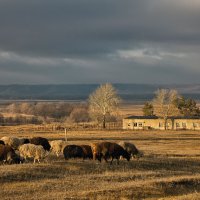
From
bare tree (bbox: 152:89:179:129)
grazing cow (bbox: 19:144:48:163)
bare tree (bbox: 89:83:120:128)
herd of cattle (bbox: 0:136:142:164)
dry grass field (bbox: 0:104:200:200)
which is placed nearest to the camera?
dry grass field (bbox: 0:104:200:200)

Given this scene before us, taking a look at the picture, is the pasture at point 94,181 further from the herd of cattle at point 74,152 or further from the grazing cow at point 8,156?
the grazing cow at point 8,156

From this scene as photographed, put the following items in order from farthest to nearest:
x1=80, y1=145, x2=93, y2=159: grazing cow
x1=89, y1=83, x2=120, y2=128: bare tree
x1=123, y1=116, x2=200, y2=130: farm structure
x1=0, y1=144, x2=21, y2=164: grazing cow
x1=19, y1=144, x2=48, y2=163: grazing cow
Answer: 1. x1=89, y1=83, x2=120, y2=128: bare tree
2. x1=123, y1=116, x2=200, y2=130: farm structure
3. x1=80, y1=145, x2=93, y2=159: grazing cow
4. x1=19, y1=144, x2=48, y2=163: grazing cow
5. x1=0, y1=144, x2=21, y2=164: grazing cow

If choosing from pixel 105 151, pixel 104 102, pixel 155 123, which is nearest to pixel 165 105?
pixel 155 123

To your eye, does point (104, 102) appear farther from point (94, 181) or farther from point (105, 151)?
point (94, 181)

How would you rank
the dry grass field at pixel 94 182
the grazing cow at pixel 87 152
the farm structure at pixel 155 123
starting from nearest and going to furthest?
the dry grass field at pixel 94 182 → the grazing cow at pixel 87 152 → the farm structure at pixel 155 123

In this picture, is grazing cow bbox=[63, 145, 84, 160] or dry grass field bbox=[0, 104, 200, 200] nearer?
dry grass field bbox=[0, 104, 200, 200]

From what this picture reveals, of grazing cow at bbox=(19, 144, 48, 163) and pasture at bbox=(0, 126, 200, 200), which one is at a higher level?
grazing cow at bbox=(19, 144, 48, 163)

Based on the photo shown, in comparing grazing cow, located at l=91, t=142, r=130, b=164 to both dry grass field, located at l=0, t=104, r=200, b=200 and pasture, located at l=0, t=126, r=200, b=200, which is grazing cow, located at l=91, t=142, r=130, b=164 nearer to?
pasture, located at l=0, t=126, r=200, b=200

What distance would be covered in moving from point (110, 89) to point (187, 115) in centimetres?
2138

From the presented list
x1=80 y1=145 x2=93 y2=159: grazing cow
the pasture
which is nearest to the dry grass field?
the pasture

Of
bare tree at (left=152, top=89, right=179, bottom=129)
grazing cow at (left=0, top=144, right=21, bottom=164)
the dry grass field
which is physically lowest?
the dry grass field

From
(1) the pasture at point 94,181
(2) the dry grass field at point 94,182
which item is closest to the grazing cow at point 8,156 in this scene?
(1) the pasture at point 94,181

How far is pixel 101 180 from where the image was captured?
91.8 feet

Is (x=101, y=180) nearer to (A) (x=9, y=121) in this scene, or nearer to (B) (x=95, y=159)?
(B) (x=95, y=159)
